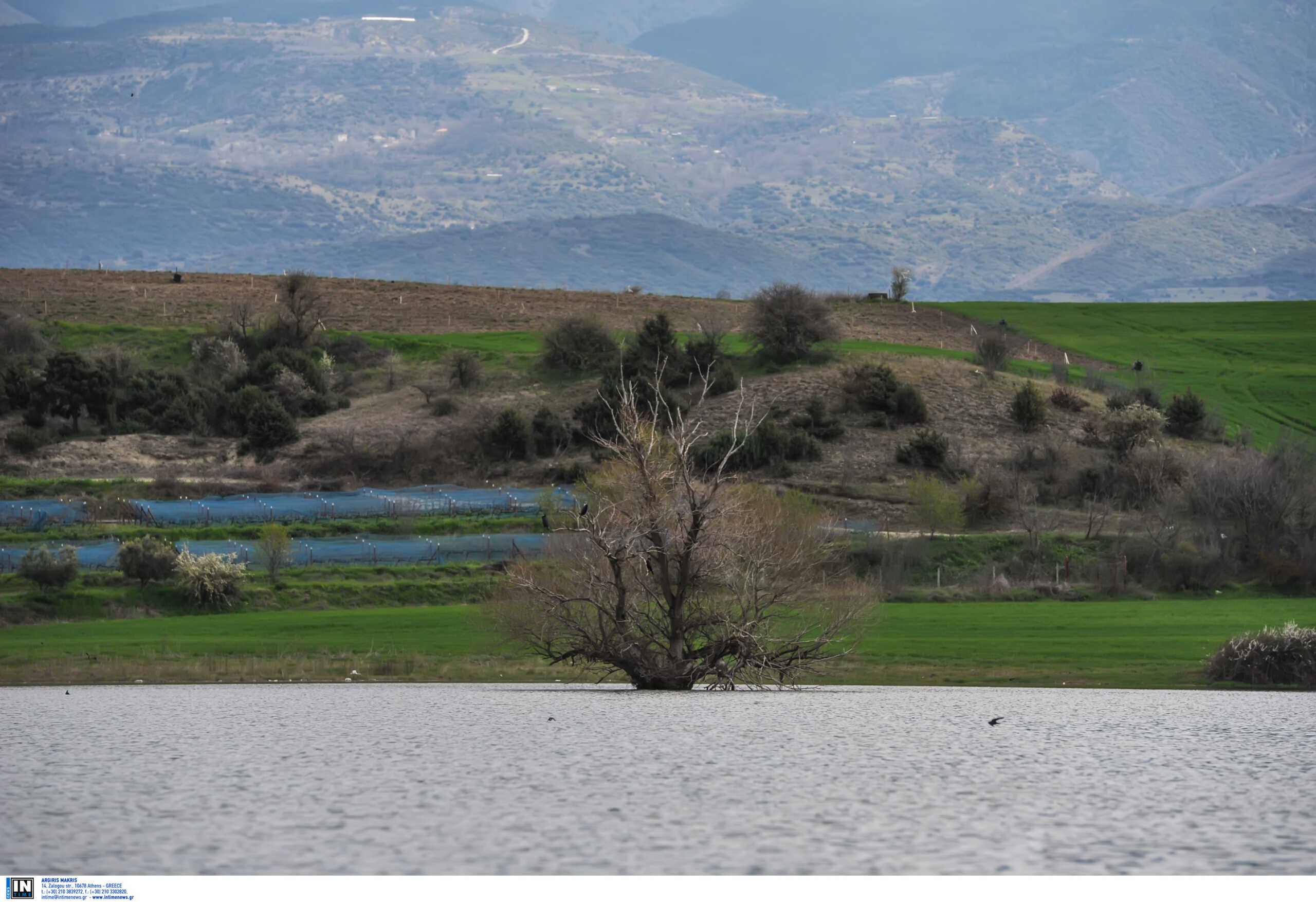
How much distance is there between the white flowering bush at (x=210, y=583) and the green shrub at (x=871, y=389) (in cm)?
3483

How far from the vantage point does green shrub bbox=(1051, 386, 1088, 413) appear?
73.6 meters

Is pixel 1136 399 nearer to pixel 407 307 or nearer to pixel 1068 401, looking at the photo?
pixel 1068 401

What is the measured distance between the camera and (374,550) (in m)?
50.8

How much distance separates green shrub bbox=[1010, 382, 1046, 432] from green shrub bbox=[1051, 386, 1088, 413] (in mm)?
1905

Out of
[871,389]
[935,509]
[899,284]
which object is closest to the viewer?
[935,509]

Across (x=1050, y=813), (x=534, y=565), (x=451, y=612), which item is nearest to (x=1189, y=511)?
(x=451, y=612)

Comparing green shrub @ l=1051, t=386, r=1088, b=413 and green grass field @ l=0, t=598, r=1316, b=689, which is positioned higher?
green shrub @ l=1051, t=386, r=1088, b=413

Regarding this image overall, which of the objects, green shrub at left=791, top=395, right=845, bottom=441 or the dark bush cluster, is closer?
green shrub at left=791, top=395, right=845, bottom=441

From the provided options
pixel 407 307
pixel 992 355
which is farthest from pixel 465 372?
pixel 992 355

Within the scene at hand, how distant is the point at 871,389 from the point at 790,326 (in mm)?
9362

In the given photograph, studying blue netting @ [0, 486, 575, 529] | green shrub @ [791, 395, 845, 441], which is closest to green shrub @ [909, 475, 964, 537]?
green shrub @ [791, 395, 845, 441]

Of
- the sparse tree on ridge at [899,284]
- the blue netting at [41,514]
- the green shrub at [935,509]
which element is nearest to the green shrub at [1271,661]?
the green shrub at [935,509]

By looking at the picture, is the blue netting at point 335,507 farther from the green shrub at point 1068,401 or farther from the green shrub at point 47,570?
the green shrub at point 1068,401

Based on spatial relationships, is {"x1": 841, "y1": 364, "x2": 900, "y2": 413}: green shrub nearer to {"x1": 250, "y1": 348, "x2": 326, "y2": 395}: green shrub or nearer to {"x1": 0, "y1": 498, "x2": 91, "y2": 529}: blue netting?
{"x1": 250, "y1": 348, "x2": 326, "y2": 395}: green shrub
